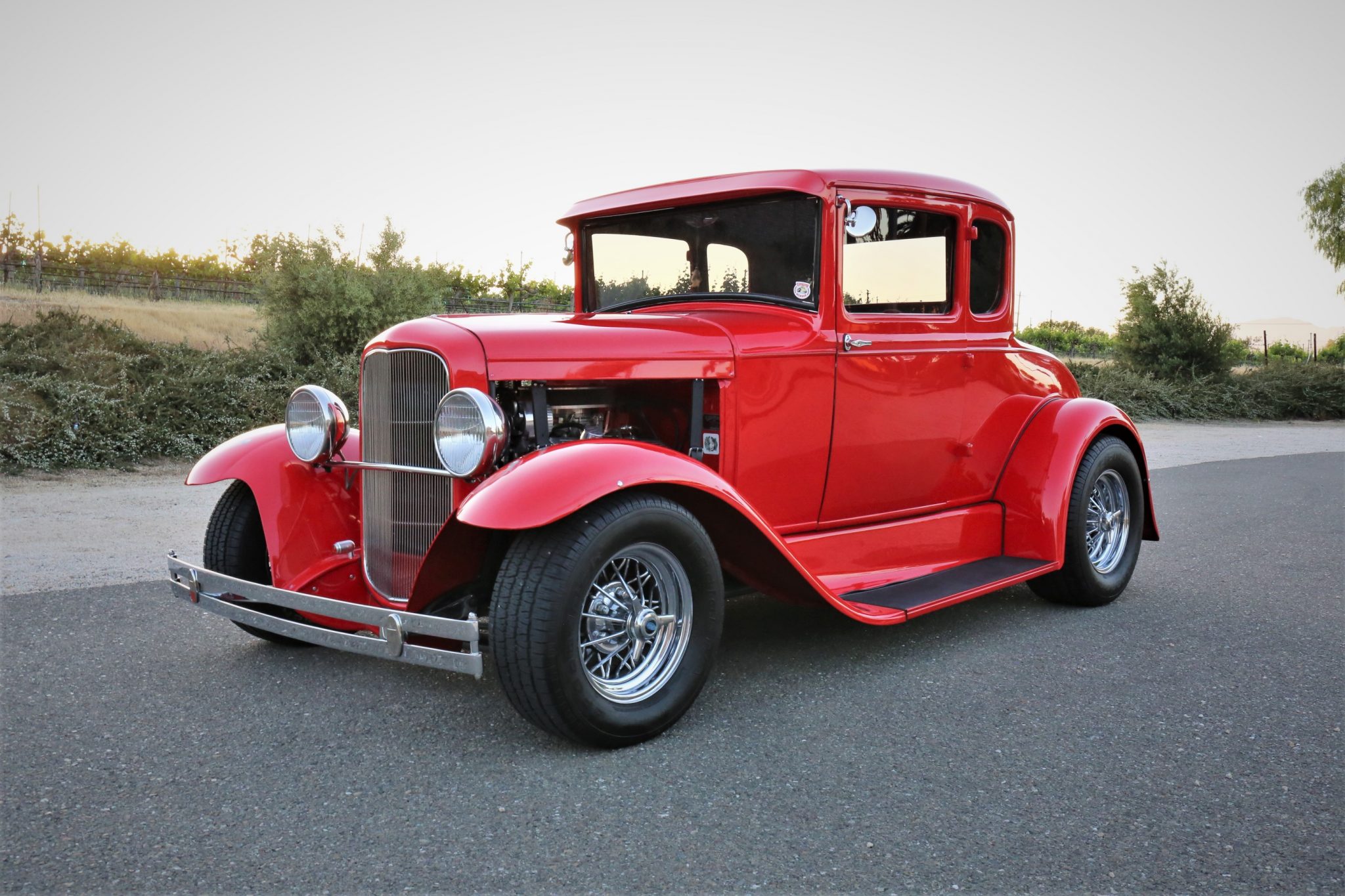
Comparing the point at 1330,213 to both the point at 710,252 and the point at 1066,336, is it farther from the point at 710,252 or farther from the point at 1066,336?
the point at 710,252

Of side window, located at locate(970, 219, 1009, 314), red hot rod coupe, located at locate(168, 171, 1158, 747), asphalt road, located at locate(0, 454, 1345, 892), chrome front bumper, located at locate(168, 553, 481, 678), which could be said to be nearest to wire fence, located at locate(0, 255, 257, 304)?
red hot rod coupe, located at locate(168, 171, 1158, 747)

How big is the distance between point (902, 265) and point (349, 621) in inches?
111

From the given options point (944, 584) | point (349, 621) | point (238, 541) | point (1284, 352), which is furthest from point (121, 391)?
point (1284, 352)

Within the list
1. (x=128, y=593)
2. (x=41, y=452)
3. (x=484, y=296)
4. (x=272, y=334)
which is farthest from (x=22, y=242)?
(x=128, y=593)

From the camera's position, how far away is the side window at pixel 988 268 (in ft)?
15.7

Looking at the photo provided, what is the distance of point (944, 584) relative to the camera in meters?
4.34

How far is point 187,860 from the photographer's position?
237 centimetres

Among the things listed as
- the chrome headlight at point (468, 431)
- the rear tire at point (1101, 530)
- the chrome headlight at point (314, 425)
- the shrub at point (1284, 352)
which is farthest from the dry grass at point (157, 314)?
the shrub at point (1284, 352)

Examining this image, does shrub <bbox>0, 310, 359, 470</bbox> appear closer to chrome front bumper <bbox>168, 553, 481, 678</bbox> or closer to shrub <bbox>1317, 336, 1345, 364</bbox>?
chrome front bumper <bbox>168, 553, 481, 678</bbox>

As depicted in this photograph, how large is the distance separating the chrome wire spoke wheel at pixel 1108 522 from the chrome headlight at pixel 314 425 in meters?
3.73

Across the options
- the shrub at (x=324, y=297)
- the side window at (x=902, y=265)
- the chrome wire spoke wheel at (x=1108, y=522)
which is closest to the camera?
the side window at (x=902, y=265)

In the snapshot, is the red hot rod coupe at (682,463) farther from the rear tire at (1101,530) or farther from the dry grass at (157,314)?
the dry grass at (157,314)

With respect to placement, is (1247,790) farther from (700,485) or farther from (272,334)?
(272,334)

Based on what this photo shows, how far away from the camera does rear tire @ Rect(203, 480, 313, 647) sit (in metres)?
4.05
